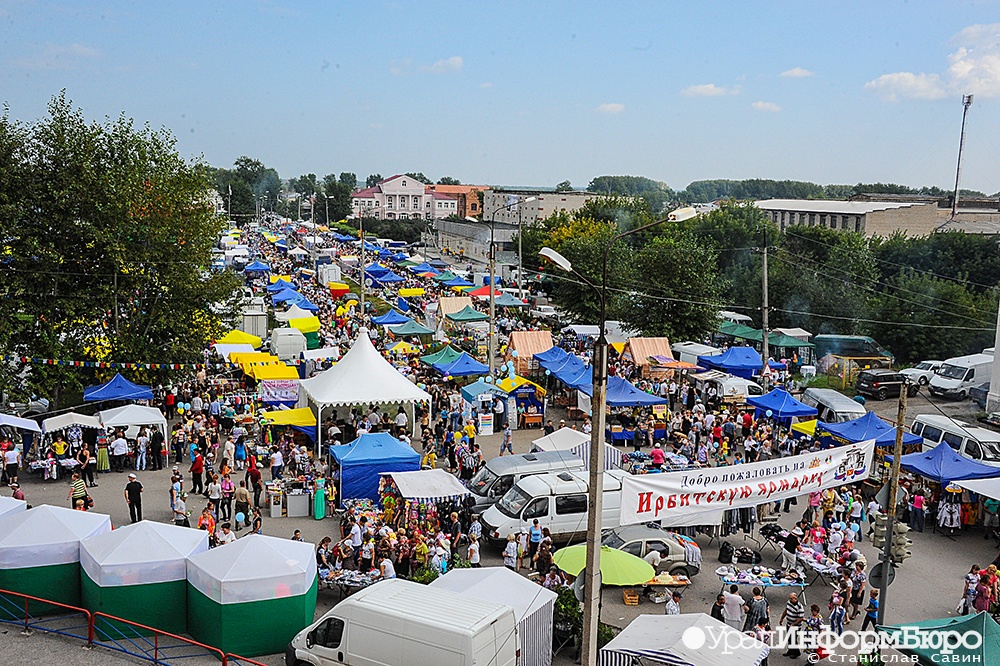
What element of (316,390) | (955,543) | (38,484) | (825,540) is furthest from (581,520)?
(38,484)

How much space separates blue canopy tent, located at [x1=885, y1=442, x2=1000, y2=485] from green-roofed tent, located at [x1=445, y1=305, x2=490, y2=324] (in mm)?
24384

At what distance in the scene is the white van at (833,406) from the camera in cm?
2488

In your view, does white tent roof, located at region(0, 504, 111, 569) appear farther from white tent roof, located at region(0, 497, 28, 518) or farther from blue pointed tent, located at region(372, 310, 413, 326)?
blue pointed tent, located at region(372, 310, 413, 326)

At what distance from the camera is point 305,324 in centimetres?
3691

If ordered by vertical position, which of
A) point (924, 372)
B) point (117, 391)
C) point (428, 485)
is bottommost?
point (924, 372)

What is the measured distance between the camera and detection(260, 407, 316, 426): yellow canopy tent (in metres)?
22.2

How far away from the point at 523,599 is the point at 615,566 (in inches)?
89.0

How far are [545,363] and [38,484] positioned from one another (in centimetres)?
1645

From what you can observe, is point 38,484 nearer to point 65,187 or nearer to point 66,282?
point 66,282

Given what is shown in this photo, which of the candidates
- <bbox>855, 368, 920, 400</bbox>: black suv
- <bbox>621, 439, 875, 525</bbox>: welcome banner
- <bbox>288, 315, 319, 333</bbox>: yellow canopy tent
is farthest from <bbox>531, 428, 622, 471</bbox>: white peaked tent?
<bbox>288, 315, 319, 333</bbox>: yellow canopy tent

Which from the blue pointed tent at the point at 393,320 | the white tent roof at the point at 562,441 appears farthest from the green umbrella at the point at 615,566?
the blue pointed tent at the point at 393,320

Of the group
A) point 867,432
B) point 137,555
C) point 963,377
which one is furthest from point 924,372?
point 137,555

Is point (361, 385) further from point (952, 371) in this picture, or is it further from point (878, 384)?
point (952, 371)

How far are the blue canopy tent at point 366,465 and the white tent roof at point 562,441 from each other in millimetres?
3226
